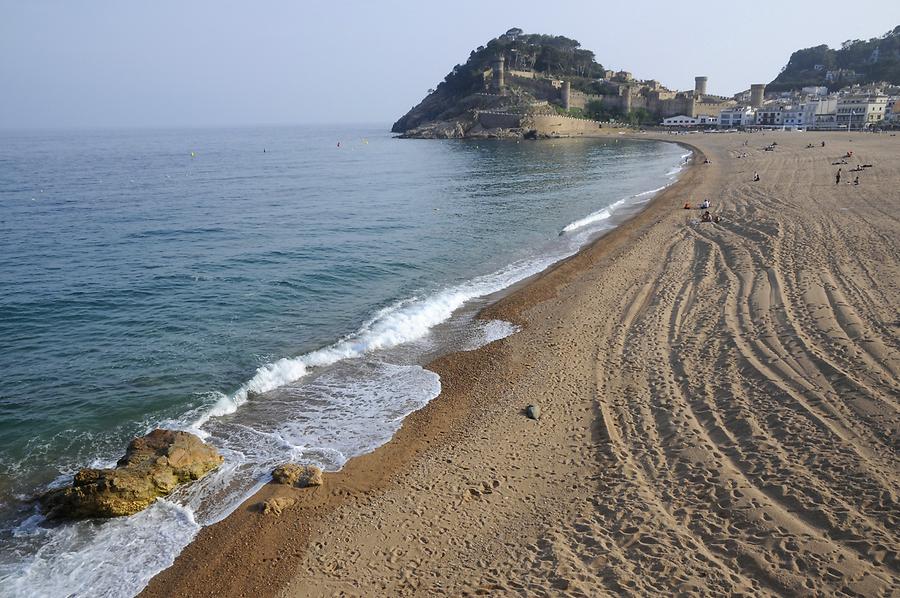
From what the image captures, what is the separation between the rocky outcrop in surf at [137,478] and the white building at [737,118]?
128038mm

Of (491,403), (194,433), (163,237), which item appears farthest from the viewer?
(163,237)

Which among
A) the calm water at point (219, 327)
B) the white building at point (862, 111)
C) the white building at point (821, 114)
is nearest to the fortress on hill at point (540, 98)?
the white building at point (821, 114)

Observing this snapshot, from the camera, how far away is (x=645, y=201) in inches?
1458

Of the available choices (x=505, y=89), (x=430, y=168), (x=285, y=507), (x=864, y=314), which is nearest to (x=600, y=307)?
(x=864, y=314)

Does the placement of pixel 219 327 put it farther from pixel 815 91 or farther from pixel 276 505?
pixel 815 91

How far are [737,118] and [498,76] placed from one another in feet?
170

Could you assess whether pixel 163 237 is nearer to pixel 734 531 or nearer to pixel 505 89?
pixel 734 531

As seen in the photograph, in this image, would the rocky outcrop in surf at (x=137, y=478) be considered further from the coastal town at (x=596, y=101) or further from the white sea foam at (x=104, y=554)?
the coastal town at (x=596, y=101)

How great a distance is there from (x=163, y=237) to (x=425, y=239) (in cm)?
1288

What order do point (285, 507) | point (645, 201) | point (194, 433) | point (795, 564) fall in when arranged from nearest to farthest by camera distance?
point (795, 564)
point (285, 507)
point (194, 433)
point (645, 201)

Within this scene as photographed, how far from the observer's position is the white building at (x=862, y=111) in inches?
3880

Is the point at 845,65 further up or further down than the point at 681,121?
further up

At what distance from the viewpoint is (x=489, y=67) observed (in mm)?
135500

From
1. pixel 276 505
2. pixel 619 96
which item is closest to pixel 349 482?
pixel 276 505
